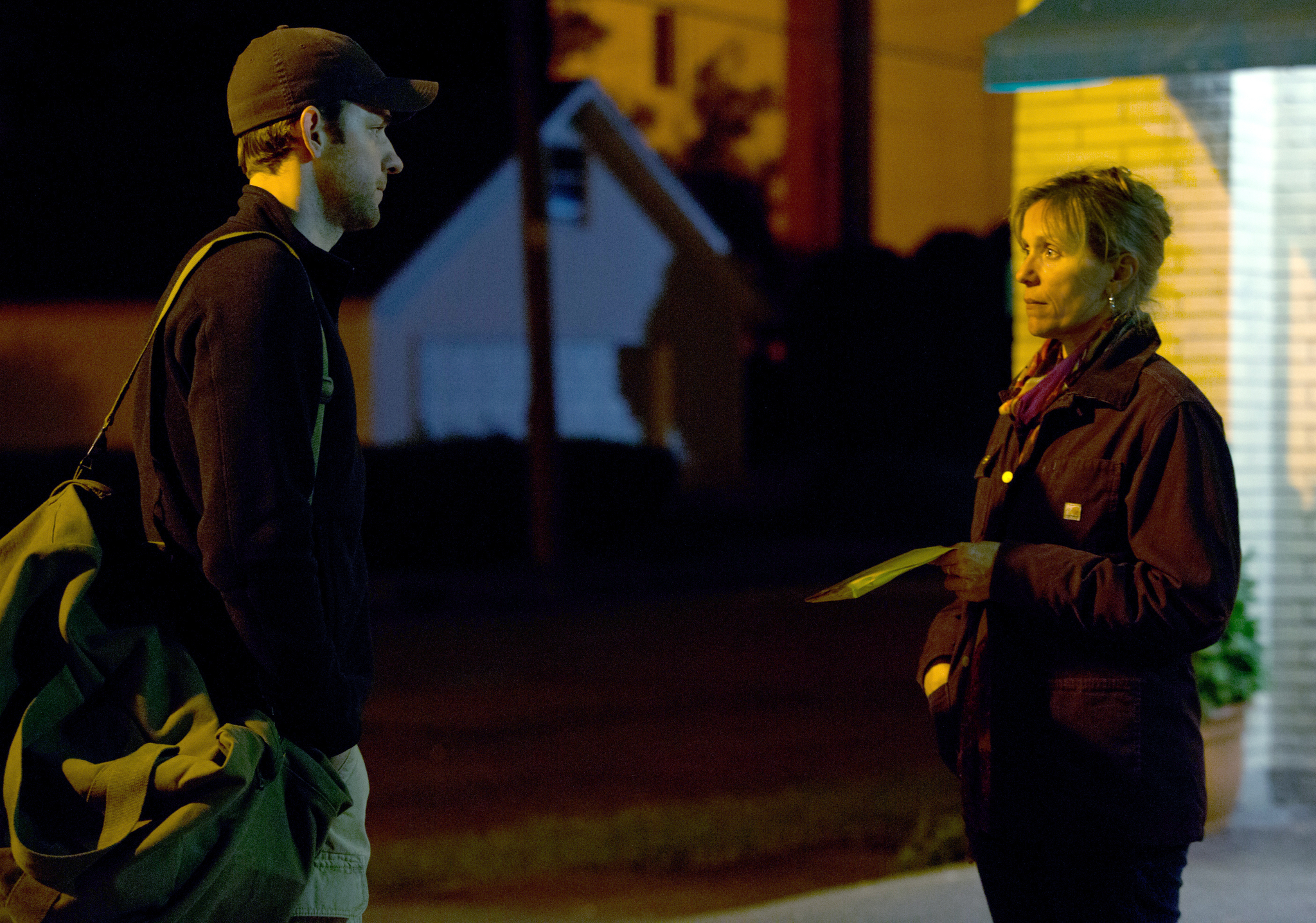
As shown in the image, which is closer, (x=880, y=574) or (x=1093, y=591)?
(x=1093, y=591)

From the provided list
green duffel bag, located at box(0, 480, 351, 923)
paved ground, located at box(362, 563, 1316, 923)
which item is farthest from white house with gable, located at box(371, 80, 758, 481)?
green duffel bag, located at box(0, 480, 351, 923)

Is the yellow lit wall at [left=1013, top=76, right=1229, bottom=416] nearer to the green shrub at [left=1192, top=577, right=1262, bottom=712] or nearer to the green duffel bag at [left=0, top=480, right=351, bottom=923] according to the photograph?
the green shrub at [left=1192, top=577, right=1262, bottom=712]

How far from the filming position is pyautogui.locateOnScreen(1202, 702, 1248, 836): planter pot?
18.0 ft

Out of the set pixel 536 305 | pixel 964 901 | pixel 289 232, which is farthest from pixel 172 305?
pixel 536 305

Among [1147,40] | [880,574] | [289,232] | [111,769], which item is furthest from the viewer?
[1147,40]

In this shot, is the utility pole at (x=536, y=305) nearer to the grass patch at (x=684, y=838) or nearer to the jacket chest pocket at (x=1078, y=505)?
the grass patch at (x=684, y=838)

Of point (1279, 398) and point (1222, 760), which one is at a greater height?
point (1279, 398)

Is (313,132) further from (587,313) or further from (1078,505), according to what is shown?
(587,313)

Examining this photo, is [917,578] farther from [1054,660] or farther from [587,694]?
[1054,660]

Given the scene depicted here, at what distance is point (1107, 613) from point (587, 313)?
24.5m

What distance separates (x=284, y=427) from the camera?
2260mm

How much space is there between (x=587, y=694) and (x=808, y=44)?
869 inches

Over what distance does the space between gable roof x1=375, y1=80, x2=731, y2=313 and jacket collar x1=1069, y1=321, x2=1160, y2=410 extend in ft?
66.6

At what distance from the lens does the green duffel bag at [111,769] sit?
212 cm
